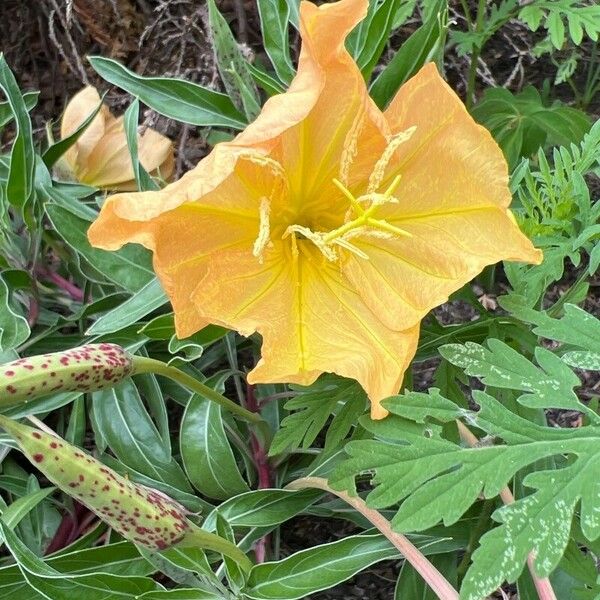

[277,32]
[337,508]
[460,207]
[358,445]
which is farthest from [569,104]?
[358,445]

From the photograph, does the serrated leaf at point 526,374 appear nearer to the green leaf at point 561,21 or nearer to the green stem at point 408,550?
the green stem at point 408,550

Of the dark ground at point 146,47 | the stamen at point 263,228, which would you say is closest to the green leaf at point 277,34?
the stamen at point 263,228

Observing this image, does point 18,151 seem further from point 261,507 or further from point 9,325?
point 261,507

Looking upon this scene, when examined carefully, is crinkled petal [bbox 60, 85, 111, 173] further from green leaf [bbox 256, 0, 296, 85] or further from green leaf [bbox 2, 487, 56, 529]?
green leaf [bbox 2, 487, 56, 529]

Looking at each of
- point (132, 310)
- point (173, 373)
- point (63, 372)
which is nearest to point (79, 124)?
point (132, 310)

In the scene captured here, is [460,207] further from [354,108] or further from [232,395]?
[232,395]
